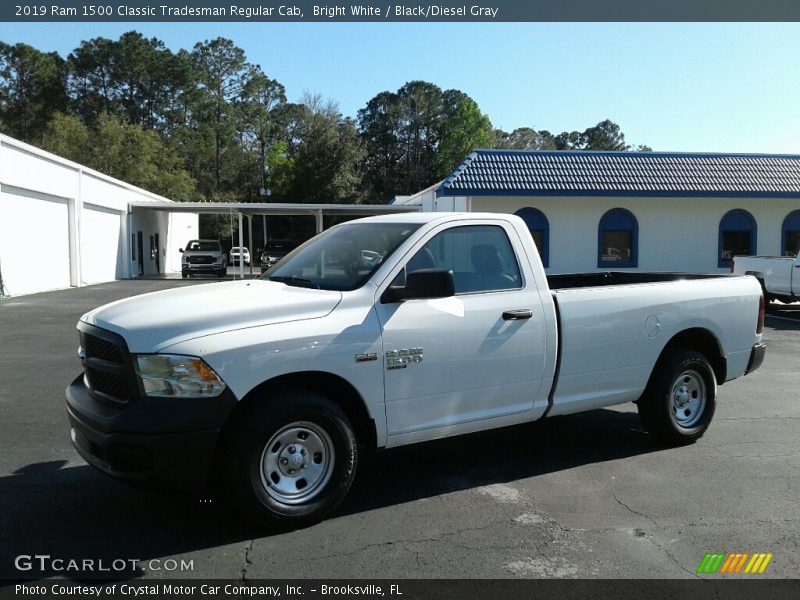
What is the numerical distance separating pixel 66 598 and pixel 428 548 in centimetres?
192

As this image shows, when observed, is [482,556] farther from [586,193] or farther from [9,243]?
[9,243]

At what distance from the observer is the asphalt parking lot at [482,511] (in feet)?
13.3

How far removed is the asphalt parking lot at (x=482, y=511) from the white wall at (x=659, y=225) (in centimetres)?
1645

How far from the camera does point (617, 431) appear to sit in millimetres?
6977

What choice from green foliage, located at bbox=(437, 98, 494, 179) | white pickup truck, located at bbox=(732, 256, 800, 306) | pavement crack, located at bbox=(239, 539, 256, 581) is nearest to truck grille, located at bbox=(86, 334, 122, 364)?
pavement crack, located at bbox=(239, 539, 256, 581)

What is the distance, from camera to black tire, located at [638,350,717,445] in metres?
6.18

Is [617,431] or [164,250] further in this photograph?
[164,250]

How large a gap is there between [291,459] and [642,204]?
2153 centimetres

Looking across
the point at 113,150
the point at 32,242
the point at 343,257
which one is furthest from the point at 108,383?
the point at 113,150

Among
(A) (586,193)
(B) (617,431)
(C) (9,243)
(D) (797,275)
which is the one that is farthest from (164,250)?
(B) (617,431)

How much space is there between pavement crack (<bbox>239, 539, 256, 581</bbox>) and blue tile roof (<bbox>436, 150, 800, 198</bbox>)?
1809cm

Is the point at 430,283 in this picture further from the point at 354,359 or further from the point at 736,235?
the point at 736,235

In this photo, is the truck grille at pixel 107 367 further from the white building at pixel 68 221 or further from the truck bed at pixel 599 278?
the white building at pixel 68 221

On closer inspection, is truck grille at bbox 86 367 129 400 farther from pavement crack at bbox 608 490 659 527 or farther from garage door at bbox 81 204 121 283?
garage door at bbox 81 204 121 283
